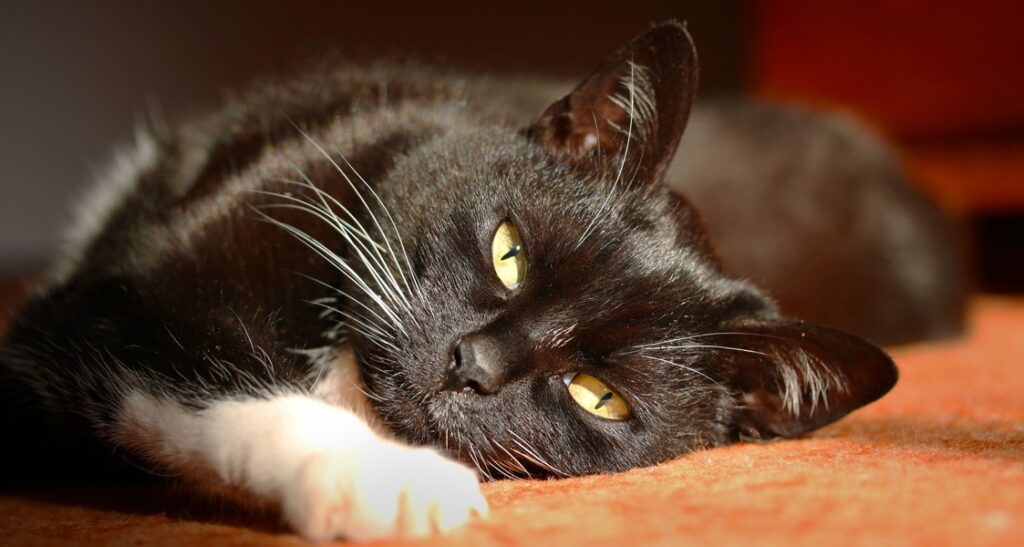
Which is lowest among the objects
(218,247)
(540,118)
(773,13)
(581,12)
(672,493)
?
(672,493)

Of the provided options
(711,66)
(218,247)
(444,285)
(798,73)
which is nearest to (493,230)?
(444,285)

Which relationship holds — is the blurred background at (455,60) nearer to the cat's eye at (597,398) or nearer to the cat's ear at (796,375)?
the cat's ear at (796,375)

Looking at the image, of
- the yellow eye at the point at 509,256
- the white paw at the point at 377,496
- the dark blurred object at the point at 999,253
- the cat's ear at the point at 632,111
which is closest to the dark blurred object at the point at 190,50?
the dark blurred object at the point at 999,253

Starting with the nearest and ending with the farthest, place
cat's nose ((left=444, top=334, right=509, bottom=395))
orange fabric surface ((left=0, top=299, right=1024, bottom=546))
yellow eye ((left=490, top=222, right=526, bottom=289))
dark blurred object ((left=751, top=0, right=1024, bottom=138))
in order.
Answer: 1. orange fabric surface ((left=0, top=299, right=1024, bottom=546))
2. cat's nose ((left=444, top=334, right=509, bottom=395))
3. yellow eye ((left=490, top=222, right=526, bottom=289))
4. dark blurred object ((left=751, top=0, right=1024, bottom=138))

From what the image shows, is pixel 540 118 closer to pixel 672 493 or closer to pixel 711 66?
pixel 672 493

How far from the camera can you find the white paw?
748mm

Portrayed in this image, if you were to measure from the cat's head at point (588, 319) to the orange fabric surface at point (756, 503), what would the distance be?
0.06m

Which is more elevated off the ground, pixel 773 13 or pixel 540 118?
pixel 773 13

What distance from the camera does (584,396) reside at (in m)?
1.05

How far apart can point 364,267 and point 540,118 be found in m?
0.33

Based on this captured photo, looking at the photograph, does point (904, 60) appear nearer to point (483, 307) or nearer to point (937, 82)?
point (937, 82)

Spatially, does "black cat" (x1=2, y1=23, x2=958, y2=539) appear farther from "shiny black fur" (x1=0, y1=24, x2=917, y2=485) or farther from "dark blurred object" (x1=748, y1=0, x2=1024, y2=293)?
"dark blurred object" (x1=748, y1=0, x2=1024, y2=293)

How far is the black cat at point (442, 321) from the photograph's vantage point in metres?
0.99

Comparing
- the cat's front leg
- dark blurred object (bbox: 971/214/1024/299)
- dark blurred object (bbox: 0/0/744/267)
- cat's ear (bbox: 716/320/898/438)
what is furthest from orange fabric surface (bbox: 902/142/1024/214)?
the cat's front leg
